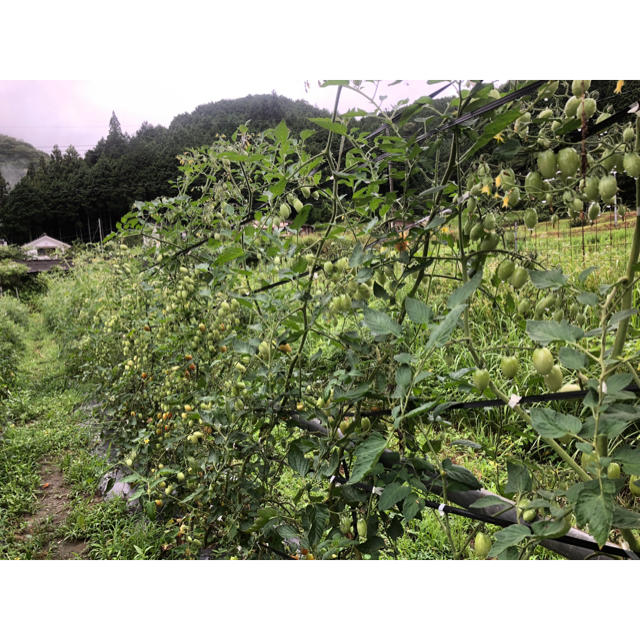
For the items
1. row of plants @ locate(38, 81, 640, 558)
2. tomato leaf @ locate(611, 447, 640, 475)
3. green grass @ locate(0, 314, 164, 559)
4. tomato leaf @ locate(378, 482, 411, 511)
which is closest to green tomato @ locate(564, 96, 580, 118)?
row of plants @ locate(38, 81, 640, 558)

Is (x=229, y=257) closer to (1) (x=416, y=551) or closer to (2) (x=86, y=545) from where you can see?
(1) (x=416, y=551)

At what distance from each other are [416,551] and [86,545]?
37.5 inches

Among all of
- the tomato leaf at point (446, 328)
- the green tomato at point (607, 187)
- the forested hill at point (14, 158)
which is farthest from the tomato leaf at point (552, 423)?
the forested hill at point (14, 158)

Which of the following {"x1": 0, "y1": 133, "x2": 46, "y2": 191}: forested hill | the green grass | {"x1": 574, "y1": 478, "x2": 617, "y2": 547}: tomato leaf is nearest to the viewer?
{"x1": 574, "y1": 478, "x2": 617, "y2": 547}: tomato leaf

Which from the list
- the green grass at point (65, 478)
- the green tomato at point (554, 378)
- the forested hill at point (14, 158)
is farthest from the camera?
the forested hill at point (14, 158)

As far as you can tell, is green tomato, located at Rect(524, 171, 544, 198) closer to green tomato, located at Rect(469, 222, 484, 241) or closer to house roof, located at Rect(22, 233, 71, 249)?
green tomato, located at Rect(469, 222, 484, 241)

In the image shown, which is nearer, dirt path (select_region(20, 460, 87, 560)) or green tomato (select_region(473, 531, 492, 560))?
green tomato (select_region(473, 531, 492, 560))

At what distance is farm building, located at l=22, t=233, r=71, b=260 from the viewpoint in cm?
232

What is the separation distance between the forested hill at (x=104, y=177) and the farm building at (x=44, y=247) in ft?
1.17

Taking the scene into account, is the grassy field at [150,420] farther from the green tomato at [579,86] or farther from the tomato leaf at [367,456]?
the green tomato at [579,86]

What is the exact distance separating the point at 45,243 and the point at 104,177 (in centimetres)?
80

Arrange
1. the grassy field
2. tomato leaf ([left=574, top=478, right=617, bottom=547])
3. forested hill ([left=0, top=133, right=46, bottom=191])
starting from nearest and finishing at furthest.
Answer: tomato leaf ([left=574, top=478, right=617, bottom=547]), the grassy field, forested hill ([left=0, top=133, right=46, bottom=191])

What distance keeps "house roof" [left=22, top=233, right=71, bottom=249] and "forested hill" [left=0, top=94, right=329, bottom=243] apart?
324 millimetres

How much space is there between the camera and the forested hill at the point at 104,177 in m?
1.79
